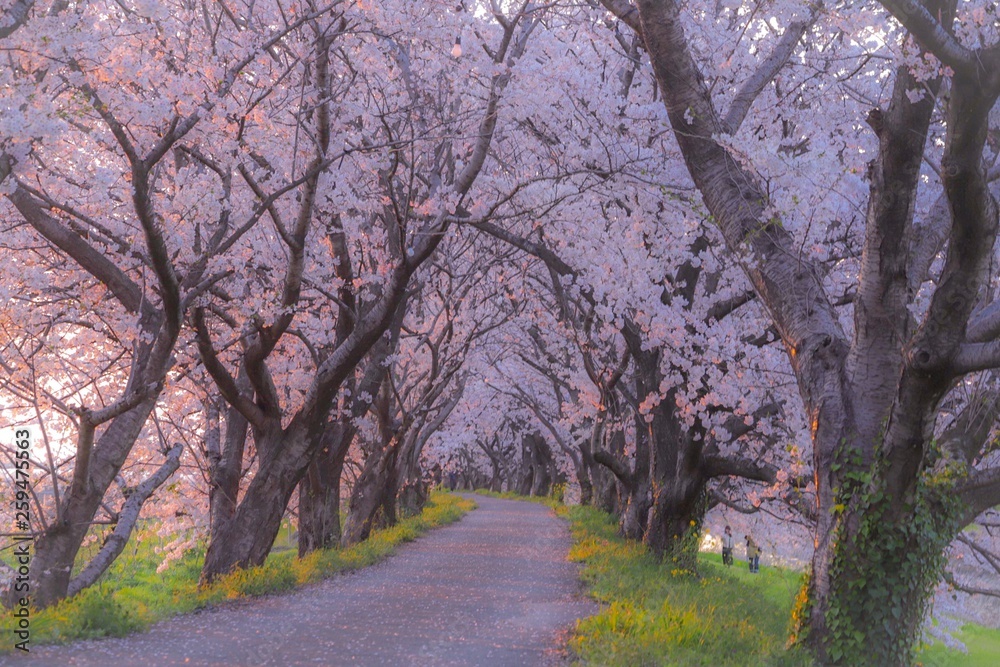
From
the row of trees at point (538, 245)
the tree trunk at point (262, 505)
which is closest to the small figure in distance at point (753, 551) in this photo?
the row of trees at point (538, 245)

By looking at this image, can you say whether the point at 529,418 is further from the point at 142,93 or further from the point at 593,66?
the point at 142,93

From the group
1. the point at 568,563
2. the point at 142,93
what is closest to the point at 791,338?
the point at 142,93

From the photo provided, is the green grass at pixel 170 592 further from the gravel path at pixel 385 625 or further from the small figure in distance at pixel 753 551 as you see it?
the small figure in distance at pixel 753 551

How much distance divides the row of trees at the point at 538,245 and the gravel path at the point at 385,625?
59.0 inches

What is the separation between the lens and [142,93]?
9.73 meters

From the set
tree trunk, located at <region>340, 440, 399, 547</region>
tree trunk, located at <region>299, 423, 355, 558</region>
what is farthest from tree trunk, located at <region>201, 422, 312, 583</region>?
tree trunk, located at <region>340, 440, 399, 547</region>

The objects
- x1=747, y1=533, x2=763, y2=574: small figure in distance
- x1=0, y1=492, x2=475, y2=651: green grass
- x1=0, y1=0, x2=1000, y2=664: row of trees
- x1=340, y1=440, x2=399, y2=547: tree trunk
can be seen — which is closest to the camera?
x1=0, y1=0, x2=1000, y2=664: row of trees

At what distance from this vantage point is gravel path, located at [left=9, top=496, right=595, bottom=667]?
7.86 meters

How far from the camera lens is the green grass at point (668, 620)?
7797 millimetres

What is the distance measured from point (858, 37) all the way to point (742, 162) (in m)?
1.90

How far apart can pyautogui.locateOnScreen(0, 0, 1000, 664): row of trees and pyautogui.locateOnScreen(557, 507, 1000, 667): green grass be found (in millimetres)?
895

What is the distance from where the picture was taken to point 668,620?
29.7ft

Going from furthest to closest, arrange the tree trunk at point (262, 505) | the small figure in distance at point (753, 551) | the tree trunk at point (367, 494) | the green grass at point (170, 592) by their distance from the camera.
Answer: the small figure in distance at point (753, 551), the tree trunk at point (367, 494), the tree trunk at point (262, 505), the green grass at point (170, 592)

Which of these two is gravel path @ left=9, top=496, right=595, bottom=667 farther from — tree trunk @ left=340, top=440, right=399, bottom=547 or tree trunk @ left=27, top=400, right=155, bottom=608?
tree trunk @ left=340, top=440, right=399, bottom=547
